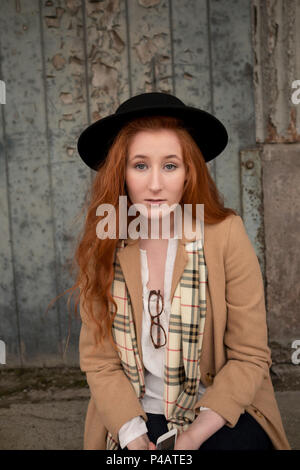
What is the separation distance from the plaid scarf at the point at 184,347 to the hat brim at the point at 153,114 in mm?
381

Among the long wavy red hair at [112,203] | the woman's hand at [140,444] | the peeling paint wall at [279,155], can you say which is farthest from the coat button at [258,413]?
the peeling paint wall at [279,155]

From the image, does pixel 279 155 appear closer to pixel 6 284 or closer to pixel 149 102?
pixel 149 102

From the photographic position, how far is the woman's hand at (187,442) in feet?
3.92

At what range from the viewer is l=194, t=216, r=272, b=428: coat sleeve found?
128 centimetres

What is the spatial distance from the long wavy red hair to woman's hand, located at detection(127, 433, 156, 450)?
31cm

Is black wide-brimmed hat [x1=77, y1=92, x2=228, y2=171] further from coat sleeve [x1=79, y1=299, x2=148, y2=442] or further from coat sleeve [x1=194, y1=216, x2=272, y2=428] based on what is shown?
coat sleeve [x1=79, y1=299, x2=148, y2=442]

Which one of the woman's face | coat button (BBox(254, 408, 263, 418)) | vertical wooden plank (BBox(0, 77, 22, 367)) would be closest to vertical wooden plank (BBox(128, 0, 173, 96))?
vertical wooden plank (BBox(0, 77, 22, 367))

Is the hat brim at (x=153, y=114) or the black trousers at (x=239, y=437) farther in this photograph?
the hat brim at (x=153, y=114)

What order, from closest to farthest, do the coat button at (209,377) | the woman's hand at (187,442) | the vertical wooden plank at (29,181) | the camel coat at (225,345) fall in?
the woman's hand at (187,442) < the camel coat at (225,345) < the coat button at (209,377) < the vertical wooden plank at (29,181)

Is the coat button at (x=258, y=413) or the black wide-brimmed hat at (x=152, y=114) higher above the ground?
the black wide-brimmed hat at (x=152, y=114)

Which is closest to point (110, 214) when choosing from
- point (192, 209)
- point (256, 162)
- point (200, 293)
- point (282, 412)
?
point (192, 209)

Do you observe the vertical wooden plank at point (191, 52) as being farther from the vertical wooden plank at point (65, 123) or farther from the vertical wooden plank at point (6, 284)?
the vertical wooden plank at point (6, 284)

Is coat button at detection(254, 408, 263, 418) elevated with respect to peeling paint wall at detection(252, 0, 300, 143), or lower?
lower

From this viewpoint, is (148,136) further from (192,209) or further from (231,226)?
(231,226)
